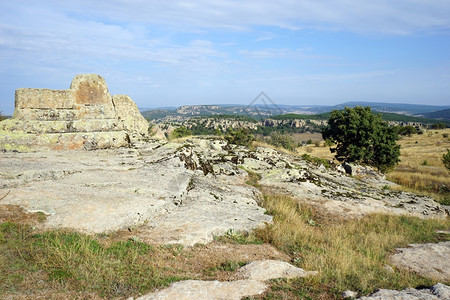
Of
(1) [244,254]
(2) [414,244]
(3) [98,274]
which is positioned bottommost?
(2) [414,244]

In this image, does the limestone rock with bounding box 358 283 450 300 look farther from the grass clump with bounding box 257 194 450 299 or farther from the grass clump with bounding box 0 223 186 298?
the grass clump with bounding box 0 223 186 298

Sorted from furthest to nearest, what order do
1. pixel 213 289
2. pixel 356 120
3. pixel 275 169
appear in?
pixel 356 120
pixel 275 169
pixel 213 289

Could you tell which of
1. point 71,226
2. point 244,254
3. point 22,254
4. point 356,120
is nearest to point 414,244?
point 244,254

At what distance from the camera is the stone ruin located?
39.1 feet

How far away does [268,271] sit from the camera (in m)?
5.98

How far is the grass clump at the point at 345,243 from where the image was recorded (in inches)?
235

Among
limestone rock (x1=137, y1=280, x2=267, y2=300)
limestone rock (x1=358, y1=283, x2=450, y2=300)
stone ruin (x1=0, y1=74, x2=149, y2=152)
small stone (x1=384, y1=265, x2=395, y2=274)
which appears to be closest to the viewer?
limestone rock (x1=137, y1=280, x2=267, y2=300)

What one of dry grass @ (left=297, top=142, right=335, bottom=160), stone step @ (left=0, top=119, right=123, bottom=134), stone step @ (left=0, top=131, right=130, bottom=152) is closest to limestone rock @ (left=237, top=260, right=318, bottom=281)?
stone step @ (left=0, top=131, right=130, bottom=152)

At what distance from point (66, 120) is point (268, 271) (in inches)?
482

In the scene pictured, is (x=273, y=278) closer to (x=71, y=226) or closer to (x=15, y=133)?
(x=71, y=226)

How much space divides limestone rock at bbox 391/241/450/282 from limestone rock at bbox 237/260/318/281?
3881 millimetres

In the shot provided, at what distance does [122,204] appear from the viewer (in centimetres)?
796

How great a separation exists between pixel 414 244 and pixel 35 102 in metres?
17.7

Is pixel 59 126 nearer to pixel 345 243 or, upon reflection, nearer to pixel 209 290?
pixel 209 290
